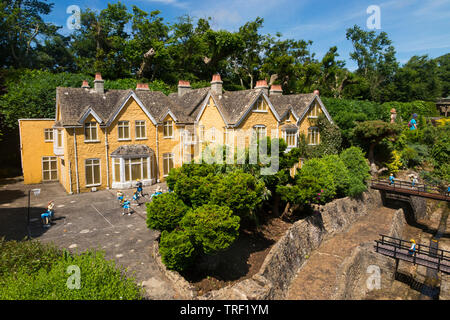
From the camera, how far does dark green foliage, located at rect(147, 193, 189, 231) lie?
650 inches

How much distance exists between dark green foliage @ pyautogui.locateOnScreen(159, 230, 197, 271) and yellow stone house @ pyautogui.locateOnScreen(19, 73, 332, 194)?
15.7 metres

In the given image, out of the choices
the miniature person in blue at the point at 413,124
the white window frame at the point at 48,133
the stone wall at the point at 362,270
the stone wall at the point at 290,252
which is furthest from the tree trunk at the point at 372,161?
the white window frame at the point at 48,133

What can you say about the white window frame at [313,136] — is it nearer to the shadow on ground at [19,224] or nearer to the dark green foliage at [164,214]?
the dark green foliage at [164,214]

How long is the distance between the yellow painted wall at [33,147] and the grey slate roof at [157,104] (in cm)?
403

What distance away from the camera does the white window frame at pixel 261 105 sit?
1268 inches

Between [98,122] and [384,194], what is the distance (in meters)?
36.2

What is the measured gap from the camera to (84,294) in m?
10.5

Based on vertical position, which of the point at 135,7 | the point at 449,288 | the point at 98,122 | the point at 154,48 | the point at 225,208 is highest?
the point at 135,7

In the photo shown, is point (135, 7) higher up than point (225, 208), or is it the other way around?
point (135, 7)

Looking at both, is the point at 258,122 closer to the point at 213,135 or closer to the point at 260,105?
the point at 260,105

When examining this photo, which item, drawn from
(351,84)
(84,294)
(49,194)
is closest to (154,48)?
(49,194)

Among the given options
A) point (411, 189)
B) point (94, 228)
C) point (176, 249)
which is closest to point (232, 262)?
point (176, 249)

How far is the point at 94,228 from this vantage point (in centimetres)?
2103
